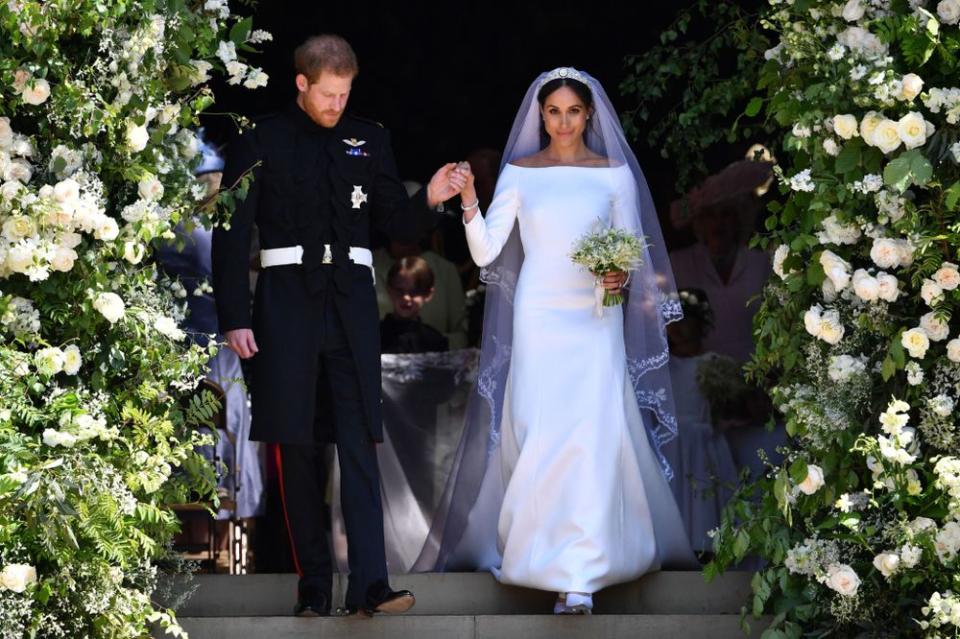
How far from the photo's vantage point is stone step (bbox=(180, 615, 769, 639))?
6461 mm

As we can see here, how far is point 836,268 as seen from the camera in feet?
19.5

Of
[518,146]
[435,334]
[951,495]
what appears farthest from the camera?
[435,334]

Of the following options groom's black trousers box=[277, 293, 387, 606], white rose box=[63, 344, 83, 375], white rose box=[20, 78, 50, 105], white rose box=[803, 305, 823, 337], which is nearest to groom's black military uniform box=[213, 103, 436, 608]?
groom's black trousers box=[277, 293, 387, 606]

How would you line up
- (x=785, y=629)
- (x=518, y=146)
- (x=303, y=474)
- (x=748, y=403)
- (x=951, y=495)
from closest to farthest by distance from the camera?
(x=951, y=495) < (x=785, y=629) < (x=303, y=474) < (x=518, y=146) < (x=748, y=403)

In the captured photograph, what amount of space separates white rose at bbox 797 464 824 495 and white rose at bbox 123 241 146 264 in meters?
2.34

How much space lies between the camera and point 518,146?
7.42 meters

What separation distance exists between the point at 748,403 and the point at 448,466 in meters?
1.50

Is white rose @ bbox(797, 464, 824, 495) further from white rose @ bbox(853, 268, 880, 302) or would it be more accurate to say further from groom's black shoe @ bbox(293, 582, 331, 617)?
groom's black shoe @ bbox(293, 582, 331, 617)

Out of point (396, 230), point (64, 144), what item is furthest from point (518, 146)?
point (64, 144)

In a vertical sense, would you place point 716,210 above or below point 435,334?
above

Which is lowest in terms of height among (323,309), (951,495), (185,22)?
(951,495)

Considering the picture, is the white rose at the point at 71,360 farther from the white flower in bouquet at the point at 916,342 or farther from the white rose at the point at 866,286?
the white flower in bouquet at the point at 916,342

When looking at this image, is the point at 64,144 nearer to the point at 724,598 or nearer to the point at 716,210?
the point at 724,598

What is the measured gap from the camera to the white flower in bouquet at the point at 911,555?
565 centimetres
